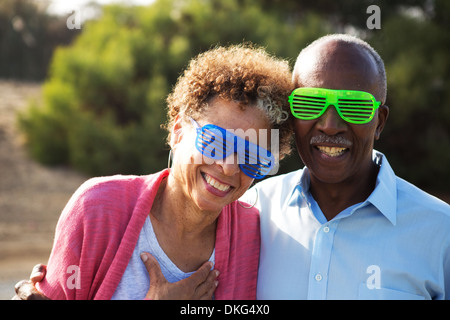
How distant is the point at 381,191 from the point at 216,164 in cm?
78

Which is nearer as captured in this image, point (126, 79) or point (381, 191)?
point (381, 191)

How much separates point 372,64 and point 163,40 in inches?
380

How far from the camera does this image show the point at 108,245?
7.41 feet

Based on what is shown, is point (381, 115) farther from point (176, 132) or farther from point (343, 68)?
point (176, 132)

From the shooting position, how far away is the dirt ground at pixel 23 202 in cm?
754

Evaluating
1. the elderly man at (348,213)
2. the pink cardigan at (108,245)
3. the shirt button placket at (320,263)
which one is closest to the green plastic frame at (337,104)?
the elderly man at (348,213)

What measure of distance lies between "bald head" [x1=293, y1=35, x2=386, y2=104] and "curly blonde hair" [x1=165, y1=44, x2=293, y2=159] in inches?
4.8

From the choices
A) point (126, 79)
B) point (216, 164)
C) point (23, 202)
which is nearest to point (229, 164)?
point (216, 164)

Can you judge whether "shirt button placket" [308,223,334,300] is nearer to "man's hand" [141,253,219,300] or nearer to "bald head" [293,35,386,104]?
"man's hand" [141,253,219,300]

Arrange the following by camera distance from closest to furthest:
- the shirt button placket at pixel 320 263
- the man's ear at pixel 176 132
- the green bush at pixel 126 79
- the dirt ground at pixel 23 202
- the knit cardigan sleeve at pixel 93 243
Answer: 1. the knit cardigan sleeve at pixel 93 243
2. the shirt button placket at pixel 320 263
3. the man's ear at pixel 176 132
4. the dirt ground at pixel 23 202
5. the green bush at pixel 126 79

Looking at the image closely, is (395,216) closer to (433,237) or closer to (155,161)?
(433,237)

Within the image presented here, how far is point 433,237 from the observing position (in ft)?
7.40

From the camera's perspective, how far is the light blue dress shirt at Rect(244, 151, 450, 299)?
2256 mm

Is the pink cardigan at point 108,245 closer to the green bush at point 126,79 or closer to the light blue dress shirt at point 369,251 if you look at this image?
the light blue dress shirt at point 369,251
